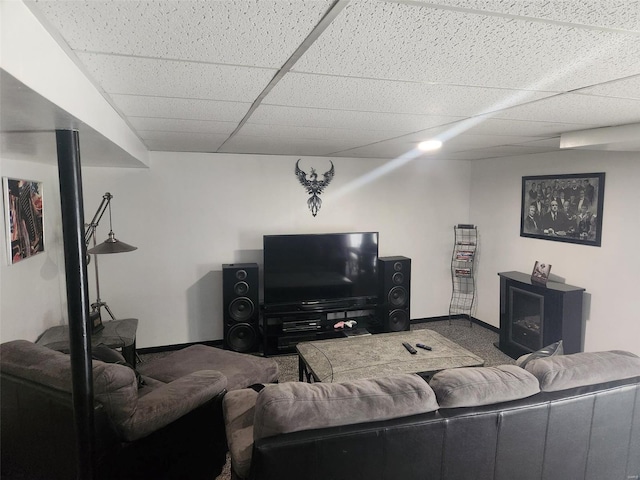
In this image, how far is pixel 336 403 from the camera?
159 centimetres

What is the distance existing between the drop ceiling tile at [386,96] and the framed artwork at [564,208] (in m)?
2.36

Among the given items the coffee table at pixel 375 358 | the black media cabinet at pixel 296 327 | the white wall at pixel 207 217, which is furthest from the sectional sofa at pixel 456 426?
the white wall at pixel 207 217

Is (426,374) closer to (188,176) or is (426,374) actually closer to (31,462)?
(31,462)

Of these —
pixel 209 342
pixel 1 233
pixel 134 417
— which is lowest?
pixel 209 342

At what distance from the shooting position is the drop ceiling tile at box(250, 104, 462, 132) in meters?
2.07

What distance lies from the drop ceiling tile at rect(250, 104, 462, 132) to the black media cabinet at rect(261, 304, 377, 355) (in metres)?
2.39

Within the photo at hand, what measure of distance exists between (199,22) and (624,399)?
2397 millimetres

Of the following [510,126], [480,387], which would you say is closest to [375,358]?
[480,387]

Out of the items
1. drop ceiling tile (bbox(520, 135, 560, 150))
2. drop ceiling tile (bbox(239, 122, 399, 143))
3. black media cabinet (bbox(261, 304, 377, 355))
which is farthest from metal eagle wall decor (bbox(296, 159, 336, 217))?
drop ceiling tile (bbox(520, 135, 560, 150))

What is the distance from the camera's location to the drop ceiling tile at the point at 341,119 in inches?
81.5

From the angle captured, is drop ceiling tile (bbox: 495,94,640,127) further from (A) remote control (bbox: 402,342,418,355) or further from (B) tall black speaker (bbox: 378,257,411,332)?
(B) tall black speaker (bbox: 378,257,411,332)

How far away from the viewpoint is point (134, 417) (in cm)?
189

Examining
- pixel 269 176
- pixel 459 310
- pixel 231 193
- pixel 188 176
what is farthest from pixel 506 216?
pixel 188 176

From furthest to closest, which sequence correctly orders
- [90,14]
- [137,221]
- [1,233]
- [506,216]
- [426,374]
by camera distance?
[506,216]
[137,221]
[426,374]
[1,233]
[90,14]
